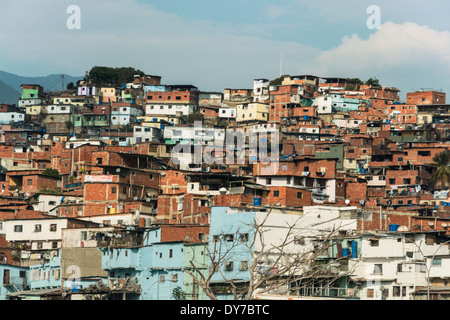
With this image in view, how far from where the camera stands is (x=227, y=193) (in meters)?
51.9

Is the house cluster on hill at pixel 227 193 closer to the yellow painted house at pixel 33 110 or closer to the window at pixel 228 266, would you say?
the window at pixel 228 266

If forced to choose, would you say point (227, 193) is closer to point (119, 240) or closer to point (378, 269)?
point (119, 240)

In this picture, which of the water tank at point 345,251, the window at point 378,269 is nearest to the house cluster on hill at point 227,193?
the window at point 378,269

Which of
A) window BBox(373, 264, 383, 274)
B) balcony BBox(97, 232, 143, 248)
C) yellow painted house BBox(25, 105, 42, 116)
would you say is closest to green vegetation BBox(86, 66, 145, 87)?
yellow painted house BBox(25, 105, 42, 116)

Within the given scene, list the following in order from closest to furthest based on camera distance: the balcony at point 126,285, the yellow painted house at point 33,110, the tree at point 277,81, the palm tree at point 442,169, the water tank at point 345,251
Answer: the water tank at point 345,251 → the balcony at point 126,285 → the palm tree at point 442,169 → the yellow painted house at point 33,110 → the tree at point 277,81

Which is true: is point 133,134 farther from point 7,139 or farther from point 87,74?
point 87,74

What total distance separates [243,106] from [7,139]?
29.1 meters

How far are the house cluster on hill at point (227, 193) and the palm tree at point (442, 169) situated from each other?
0.14 m

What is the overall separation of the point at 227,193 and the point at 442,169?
94.1 feet

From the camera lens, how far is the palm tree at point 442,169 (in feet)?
238

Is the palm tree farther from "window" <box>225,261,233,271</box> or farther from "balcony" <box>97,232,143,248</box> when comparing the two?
"window" <box>225,261,233,271</box>
